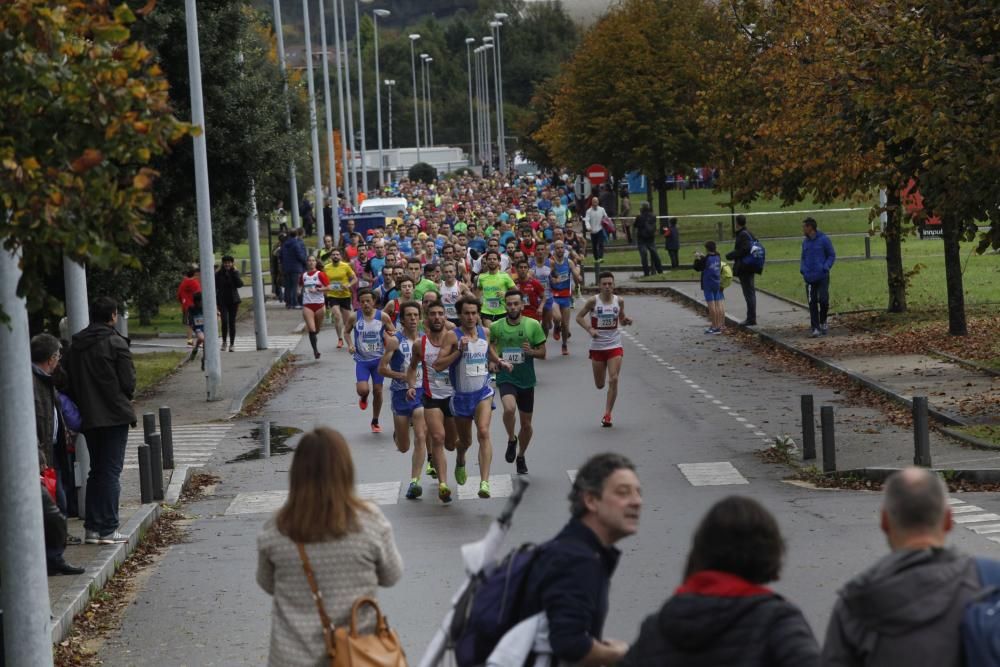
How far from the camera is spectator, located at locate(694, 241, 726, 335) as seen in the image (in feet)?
104

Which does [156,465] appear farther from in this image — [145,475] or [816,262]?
[816,262]

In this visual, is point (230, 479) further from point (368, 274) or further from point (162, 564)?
point (368, 274)

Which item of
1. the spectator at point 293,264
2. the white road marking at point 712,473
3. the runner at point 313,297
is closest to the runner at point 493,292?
the runner at point 313,297

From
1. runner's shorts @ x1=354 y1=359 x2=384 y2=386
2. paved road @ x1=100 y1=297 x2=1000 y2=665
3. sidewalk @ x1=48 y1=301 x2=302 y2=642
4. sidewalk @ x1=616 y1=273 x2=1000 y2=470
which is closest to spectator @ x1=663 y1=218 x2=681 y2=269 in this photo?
sidewalk @ x1=616 y1=273 x2=1000 y2=470

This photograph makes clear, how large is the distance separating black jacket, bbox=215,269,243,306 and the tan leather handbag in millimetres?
25559

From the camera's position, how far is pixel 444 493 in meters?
16.1

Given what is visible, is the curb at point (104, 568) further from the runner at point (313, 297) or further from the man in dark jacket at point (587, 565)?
the runner at point (313, 297)

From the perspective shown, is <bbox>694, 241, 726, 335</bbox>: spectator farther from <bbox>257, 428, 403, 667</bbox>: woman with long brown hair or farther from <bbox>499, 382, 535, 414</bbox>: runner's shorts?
<bbox>257, 428, 403, 667</bbox>: woman with long brown hair

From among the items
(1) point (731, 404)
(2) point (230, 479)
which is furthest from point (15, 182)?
(1) point (731, 404)

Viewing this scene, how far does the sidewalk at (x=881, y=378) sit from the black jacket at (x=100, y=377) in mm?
7084

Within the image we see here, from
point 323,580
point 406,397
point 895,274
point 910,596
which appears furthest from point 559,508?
point 895,274

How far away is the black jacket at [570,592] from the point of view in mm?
5449

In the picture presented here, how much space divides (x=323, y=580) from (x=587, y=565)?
53.3 inches

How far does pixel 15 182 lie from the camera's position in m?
7.43
